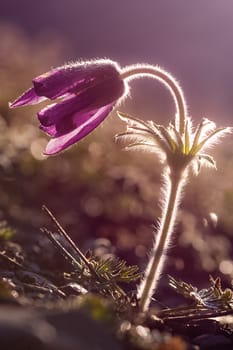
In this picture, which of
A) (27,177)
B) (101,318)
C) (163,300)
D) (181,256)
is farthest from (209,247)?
(101,318)

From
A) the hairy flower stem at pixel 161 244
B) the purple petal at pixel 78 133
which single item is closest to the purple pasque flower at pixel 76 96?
the purple petal at pixel 78 133

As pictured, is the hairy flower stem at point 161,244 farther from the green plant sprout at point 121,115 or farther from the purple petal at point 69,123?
the purple petal at point 69,123

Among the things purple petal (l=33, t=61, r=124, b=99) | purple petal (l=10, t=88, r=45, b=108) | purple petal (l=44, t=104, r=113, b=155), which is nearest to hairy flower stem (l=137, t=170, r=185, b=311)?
purple petal (l=44, t=104, r=113, b=155)

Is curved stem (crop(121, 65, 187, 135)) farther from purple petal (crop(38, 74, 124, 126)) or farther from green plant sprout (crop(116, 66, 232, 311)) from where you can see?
purple petal (crop(38, 74, 124, 126))

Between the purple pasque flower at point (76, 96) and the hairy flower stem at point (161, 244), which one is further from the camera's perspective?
the purple pasque flower at point (76, 96)

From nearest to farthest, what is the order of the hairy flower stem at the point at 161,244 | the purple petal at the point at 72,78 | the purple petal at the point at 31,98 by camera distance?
1. the hairy flower stem at the point at 161,244
2. the purple petal at the point at 72,78
3. the purple petal at the point at 31,98

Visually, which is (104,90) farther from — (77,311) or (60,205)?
(60,205)
